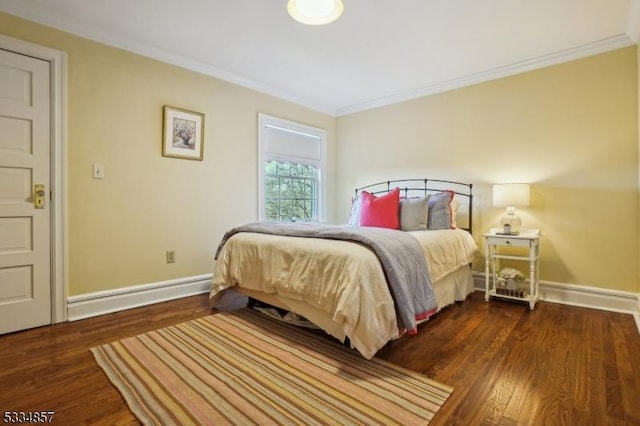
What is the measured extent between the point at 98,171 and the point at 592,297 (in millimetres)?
4430

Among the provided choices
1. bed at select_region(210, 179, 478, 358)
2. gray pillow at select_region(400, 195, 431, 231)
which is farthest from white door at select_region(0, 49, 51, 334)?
gray pillow at select_region(400, 195, 431, 231)

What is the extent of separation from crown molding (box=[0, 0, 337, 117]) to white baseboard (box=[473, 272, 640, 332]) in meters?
3.55

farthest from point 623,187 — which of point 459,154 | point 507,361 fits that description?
point 507,361

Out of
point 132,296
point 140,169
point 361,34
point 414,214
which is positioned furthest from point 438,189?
point 132,296

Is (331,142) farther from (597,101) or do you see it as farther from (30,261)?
(30,261)

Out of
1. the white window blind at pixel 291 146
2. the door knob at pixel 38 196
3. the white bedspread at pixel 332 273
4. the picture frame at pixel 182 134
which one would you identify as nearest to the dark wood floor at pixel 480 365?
the white bedspread at pixel 332 273

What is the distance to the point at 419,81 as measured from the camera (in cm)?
363

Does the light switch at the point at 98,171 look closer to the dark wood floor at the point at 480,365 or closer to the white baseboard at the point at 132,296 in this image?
the white baseboard at the point at 132,296

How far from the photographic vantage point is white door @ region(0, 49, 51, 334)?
2262 mm

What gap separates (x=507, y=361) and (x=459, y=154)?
7.91 ft

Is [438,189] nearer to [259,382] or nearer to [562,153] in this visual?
[562,153]

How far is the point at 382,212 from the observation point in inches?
132

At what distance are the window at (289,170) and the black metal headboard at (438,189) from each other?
0.82m

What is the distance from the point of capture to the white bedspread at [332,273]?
1743 mm
